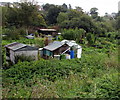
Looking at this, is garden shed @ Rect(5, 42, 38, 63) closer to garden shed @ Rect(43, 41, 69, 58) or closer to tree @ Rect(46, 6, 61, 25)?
garden shed @ Rect(43, 41, 69, 58)

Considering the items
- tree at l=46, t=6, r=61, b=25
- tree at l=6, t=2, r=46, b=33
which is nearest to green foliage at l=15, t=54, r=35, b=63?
tree at l=6, t=2, r=46, b=33

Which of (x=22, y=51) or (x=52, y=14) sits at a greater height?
(x=52, y=14)

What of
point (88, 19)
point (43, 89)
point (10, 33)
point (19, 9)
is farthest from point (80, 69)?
point (88, 19)

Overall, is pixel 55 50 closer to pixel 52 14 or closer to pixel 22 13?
pixel 22 13

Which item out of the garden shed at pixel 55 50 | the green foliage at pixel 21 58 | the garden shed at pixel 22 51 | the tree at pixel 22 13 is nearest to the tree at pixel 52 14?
the tree at pixel 22 13

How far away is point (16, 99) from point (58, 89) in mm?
1011

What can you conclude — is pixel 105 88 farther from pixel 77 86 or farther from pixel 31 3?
pixel 31 3

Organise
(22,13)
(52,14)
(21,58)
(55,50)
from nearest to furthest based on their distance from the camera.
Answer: (21,58) < (55,50) < (22,13) < (52,14)

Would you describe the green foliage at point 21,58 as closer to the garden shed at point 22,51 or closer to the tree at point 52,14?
the garden shed at point 22,51

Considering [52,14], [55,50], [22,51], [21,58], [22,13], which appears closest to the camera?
[21,58]

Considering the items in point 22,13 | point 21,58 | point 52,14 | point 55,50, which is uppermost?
point 52,14

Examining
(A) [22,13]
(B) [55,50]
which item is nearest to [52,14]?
(A) [22,13]

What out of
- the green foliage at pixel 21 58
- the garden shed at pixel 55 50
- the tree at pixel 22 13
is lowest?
the green foliage at pixel 21 58

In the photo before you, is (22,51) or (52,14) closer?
(22,51)
